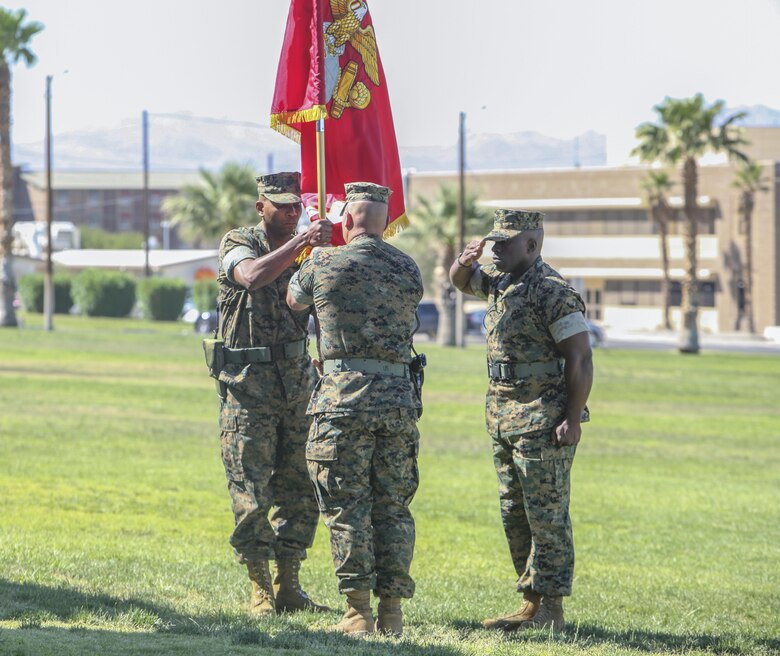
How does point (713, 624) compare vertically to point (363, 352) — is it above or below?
below

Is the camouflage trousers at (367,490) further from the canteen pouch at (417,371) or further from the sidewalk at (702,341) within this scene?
the sidewalk at (702,341)

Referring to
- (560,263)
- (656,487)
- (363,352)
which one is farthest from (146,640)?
(560,263)

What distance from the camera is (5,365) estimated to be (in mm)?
31609

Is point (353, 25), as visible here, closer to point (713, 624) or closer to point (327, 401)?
point (327, 401)

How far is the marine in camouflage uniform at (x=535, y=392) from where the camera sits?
7.10 m

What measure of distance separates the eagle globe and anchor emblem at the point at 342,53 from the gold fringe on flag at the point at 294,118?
0.50 ft

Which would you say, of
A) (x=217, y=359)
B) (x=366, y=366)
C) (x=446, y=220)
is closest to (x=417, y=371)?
(x=366, y=366)

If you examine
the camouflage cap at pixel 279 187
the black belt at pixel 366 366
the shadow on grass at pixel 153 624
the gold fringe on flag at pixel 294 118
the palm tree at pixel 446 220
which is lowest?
the shadow on grass at pixel 153 624

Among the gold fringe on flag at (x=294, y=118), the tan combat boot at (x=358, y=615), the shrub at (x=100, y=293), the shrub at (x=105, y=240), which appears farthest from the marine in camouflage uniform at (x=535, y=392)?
the shrub at (x=105, y=240)

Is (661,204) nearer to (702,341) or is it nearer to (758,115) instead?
(702,341)

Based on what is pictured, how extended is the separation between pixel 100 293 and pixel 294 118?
58784 mm

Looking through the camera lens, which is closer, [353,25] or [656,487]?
[353,25]

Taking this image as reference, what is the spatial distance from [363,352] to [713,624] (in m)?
2.96

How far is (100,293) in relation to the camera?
6531 centimetres
